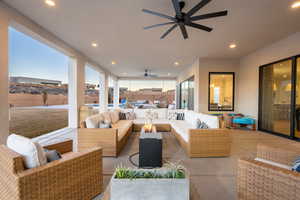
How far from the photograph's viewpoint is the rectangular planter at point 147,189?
1.02 m

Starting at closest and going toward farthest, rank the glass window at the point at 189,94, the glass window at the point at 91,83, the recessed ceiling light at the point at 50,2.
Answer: the recessed ceiling light at the point at 50,2, the glass window at the point at 189,94, the glass window at the point at 91,83

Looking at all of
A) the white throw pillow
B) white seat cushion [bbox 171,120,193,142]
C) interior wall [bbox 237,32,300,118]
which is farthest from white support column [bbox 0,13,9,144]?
interior wall [bbox 237,32,300,118]

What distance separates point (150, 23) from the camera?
3.17 metres

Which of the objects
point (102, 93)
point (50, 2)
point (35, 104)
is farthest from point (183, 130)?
point (35, 104)

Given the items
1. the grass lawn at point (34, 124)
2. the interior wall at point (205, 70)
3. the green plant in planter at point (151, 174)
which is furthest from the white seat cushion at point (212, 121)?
the grass lawn at point (34, 124)

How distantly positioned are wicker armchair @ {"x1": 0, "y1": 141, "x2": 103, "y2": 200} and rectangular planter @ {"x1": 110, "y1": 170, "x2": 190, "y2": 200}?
1.86ft

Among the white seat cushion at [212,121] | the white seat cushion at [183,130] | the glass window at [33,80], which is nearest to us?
the white seat cushion at [212,121]

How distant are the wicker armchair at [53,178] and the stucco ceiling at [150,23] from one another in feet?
9.03

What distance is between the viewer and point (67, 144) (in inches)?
72.6

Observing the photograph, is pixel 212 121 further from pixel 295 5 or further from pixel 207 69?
pixel 207 69

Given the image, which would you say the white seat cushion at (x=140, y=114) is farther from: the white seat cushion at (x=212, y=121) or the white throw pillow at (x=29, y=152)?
the white throw pillow at (x=29, y=152)

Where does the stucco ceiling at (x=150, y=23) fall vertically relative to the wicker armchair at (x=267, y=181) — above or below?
above

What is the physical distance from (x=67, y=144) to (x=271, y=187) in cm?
239

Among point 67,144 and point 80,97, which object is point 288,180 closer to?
point 67,144
